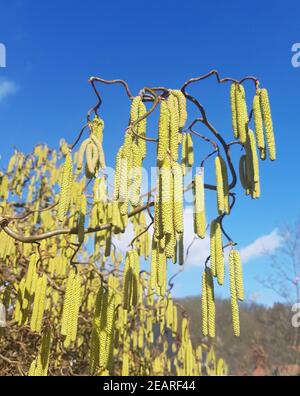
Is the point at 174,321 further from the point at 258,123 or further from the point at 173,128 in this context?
the point at 173,128

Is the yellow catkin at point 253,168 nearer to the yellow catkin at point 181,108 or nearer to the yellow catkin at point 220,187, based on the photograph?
the yellow catkin at point 220,187

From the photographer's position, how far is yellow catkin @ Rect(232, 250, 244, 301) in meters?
1.46

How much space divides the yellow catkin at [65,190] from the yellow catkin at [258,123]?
0.69m

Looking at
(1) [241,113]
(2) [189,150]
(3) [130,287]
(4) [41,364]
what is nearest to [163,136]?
(1) [241,113]

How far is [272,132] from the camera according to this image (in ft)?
4.88

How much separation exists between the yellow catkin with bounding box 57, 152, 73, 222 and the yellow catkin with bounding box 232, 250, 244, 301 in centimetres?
63

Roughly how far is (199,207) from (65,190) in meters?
0.48

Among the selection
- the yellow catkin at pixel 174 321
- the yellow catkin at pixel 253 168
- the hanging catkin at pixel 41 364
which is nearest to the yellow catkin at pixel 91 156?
the yellow catkin at pixel 253 168

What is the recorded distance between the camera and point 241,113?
153 centimetres

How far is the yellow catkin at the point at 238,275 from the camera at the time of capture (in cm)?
146

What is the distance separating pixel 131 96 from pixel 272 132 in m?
0.51

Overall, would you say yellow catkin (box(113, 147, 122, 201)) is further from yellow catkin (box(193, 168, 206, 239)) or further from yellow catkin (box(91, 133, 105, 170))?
yellow catkin (box(193, 168, 206, 239))

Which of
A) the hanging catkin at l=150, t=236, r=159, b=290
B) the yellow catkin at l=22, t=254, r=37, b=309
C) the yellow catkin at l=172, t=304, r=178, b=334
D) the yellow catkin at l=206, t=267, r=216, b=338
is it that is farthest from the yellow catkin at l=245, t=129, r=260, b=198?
the yellow catkin at l=172, t=304, r=178, b=334
